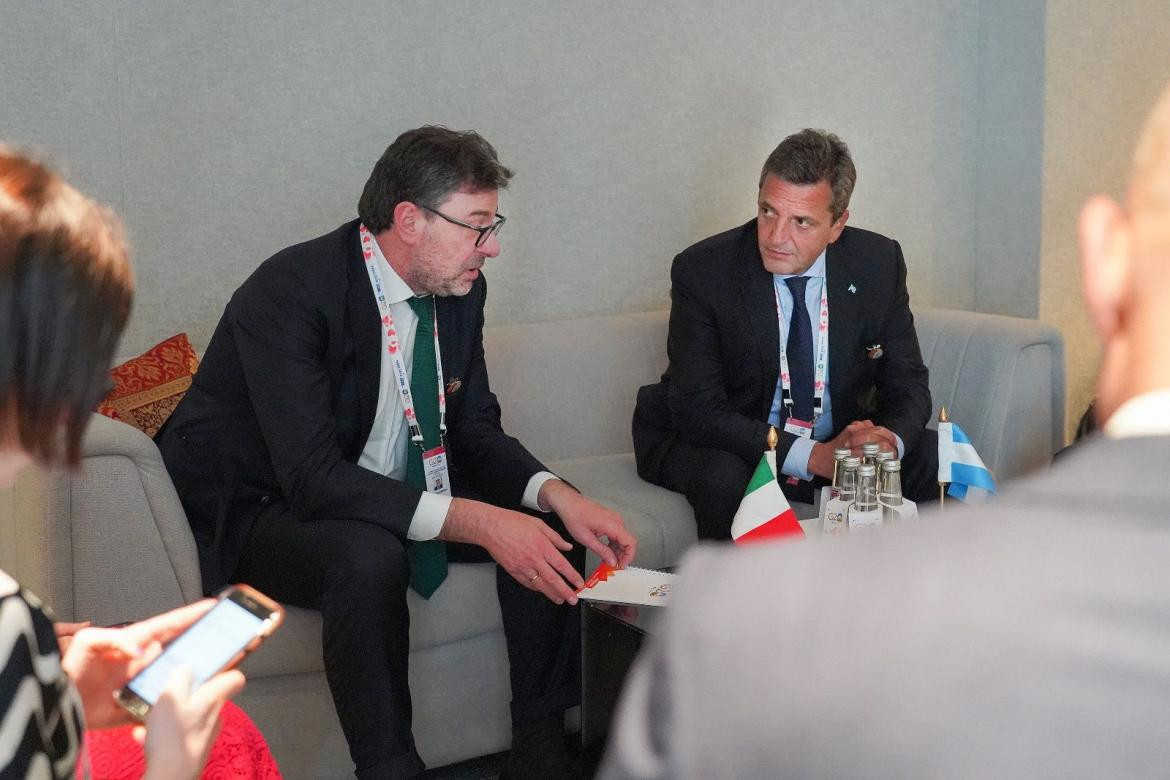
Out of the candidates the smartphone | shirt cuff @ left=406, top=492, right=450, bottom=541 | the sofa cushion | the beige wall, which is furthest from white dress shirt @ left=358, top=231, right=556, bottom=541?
the beige wall

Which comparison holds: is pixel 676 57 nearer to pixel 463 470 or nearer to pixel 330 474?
pixel 463 470

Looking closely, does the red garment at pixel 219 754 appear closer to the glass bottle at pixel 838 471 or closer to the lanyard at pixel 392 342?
the lanyard at pixel 392 342

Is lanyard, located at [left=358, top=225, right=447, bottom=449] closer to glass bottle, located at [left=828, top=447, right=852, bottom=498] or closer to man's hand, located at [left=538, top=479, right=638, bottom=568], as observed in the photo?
man's hand, located at [left=538, top=479, right=638, bottom=568]

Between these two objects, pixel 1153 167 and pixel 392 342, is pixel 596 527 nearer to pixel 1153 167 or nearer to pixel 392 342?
pixel 392 342

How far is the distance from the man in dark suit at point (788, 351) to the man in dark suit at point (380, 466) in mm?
688

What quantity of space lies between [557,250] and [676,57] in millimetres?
785

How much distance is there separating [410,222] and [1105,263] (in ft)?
6.82

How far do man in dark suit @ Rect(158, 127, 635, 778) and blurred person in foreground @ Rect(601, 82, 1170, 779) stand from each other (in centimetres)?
180

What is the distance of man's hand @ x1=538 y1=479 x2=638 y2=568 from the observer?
245 centimetres

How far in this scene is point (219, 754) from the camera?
1567 millimetres

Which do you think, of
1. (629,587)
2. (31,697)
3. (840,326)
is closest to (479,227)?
(629,587)

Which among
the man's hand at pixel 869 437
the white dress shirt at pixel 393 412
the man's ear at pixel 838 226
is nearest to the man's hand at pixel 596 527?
the white dress shirt at pixel 393 412

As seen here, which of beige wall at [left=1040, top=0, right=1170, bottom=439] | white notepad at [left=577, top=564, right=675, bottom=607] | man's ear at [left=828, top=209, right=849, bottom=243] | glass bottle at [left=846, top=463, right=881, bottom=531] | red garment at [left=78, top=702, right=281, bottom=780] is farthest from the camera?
beige wall at [left=1040, top=0, right=1170, bottom=439]

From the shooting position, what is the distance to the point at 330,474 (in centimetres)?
244
